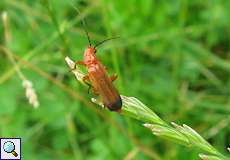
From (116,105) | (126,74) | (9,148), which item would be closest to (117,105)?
(116,105)

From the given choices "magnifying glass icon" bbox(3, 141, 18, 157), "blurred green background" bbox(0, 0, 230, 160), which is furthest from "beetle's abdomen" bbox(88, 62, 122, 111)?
"blurred green background" bbox(0, 0, 230, 160)

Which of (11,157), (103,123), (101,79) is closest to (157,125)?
(101,79)

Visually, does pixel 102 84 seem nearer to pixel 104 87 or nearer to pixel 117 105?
pixel 104 87

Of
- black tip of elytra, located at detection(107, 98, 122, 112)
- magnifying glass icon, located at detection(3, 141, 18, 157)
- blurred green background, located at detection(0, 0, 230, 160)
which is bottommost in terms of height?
black tip of elytra, located at detection(107, 98, 122, 112)

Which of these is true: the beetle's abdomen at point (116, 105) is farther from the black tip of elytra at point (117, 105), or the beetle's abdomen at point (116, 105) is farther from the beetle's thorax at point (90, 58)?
the beetle's thorax at point (90, 58)

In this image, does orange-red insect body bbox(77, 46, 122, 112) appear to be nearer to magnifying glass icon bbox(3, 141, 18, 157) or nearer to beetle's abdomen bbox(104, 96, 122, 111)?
beetle's abdomen bbox(104, 96, 122, 111)
